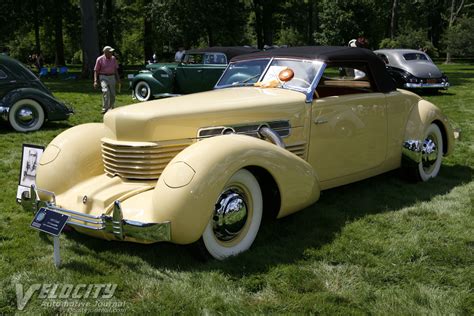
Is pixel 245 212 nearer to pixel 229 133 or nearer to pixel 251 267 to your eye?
pixel 251 267

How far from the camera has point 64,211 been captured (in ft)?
12.2

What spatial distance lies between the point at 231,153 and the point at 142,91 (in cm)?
1207

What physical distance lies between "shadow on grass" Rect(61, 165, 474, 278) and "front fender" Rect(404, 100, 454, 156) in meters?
0.60

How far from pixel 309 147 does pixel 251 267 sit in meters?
1.55

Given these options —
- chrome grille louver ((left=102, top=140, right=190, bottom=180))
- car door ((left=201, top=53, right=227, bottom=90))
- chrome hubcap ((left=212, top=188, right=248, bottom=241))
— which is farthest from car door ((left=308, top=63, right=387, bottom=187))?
car door ((left=201, top=53, right=227, bottom=90))

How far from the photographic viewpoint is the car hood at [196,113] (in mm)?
3877

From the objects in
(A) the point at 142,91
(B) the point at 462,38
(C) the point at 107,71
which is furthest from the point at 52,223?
(B) the point at 462,38

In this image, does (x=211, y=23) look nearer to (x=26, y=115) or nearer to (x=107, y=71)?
(x=107, y=71)

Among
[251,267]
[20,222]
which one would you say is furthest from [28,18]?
[251,267]

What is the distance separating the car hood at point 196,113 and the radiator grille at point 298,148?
0.19m

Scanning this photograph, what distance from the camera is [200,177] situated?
3379 mm

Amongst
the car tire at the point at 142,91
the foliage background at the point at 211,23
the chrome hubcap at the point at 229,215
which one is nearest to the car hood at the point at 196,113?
the chrome hubcap at the point at 229,215

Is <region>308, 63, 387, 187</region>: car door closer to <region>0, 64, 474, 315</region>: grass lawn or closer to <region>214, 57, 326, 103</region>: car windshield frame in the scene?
<region>214, 57, 326, 103</region>: car windshield frame

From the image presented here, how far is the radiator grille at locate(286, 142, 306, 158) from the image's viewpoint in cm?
453
